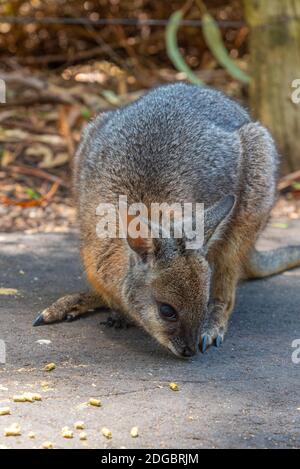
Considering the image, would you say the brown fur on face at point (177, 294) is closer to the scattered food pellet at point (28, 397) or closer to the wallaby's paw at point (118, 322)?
the wallaby's paw at point (118, 322)

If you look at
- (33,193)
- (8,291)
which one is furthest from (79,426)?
(33,193)

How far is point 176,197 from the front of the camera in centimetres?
493

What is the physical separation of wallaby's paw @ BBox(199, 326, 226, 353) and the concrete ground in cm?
6

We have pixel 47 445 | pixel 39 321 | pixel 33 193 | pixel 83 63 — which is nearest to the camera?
pixel 47 445

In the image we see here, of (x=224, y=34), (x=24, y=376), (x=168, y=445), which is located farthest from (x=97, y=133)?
(x=224, y=34)

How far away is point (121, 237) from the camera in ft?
15.7

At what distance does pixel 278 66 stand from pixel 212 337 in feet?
14.0

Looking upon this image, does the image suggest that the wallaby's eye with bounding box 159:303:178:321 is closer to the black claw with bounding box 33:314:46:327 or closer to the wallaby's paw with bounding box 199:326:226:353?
the wallaby's paw with bounding box 199:326:226:353

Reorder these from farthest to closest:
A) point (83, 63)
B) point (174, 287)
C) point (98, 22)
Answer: point (83, 63) → point (98, 22) → point (174, 287)

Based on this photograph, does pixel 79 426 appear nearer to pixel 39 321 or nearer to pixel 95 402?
pixel 95 402

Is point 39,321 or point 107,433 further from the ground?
point 39,321

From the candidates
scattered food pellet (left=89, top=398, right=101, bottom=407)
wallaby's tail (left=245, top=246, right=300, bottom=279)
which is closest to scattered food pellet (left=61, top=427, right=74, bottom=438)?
scattered food pellet (left=89, top=398, right=101, bottom=407)

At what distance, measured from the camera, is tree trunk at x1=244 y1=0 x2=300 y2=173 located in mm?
8320

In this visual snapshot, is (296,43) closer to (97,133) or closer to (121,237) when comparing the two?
(97,133)
